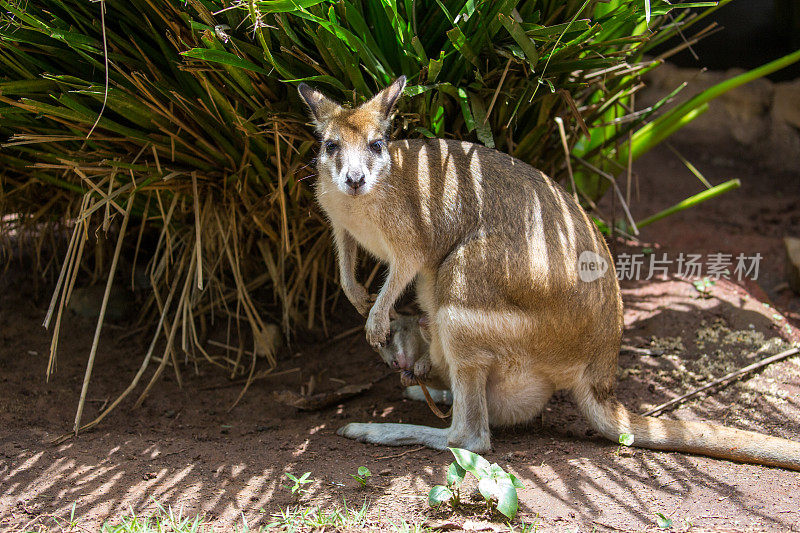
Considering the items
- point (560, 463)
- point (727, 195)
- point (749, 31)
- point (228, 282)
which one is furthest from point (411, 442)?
point (749, 31)

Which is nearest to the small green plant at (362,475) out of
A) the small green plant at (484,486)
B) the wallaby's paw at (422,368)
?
the small green plant at (484,486)

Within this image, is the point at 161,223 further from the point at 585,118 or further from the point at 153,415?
the point at 585,118

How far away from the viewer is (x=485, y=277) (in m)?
3.55

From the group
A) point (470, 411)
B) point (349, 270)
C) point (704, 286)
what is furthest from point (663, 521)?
point (704, 286)

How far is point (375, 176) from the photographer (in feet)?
11.6

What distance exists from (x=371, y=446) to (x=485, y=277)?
3.58 ft

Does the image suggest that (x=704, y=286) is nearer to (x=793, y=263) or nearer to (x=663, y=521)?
(x=793, y=263)

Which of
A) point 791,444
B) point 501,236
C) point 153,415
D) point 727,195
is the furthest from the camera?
point 727,195

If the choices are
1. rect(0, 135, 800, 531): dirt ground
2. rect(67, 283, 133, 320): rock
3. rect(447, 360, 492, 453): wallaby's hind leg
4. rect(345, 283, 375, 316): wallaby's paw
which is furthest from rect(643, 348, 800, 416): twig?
rect(67, 283, 133, 320): rock

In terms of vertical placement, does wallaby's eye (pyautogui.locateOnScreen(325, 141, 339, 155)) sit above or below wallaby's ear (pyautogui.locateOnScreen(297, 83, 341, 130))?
below

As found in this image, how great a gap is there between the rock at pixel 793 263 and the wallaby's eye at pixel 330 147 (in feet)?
12.2

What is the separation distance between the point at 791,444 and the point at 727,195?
429cm

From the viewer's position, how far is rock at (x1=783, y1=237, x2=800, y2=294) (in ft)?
17.4

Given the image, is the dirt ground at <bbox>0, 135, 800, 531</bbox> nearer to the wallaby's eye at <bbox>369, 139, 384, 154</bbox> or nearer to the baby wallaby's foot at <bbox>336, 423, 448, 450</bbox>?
the baby wallaby's foot at <bbox>336, 423, 448, 450</bbox>
